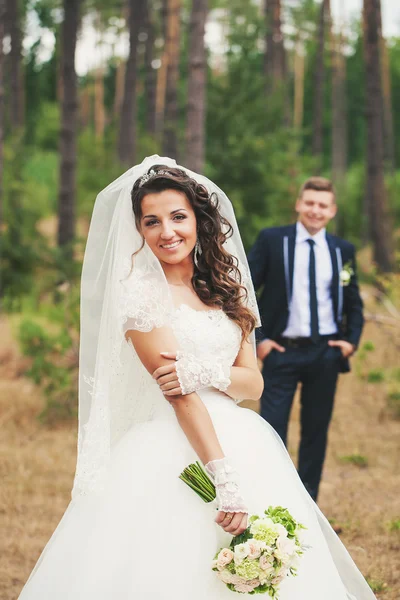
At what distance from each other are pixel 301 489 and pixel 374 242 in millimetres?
12590

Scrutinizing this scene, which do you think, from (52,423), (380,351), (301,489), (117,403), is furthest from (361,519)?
(380,351)

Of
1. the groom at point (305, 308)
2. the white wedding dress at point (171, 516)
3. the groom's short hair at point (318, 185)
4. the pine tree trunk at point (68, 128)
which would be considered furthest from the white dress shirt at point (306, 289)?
the pine tree trunk at point (68, 128)

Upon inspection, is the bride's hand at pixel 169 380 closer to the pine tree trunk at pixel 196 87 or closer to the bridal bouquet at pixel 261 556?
the bridal bouquet at pixel 261 556

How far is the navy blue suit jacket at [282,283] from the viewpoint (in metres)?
5.17

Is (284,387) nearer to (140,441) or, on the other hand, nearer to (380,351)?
(140,441)

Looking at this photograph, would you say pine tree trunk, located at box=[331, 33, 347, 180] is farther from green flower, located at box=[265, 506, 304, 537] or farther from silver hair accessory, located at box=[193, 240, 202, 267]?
green flower, located at box=[265, 506, 304, 537]

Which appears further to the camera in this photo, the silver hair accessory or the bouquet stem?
the silver hair accessory

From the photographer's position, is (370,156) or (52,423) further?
(370,156)

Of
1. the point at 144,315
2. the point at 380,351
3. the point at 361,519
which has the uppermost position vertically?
the point at 144,315

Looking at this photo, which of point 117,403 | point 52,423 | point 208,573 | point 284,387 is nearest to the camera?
point 208,573

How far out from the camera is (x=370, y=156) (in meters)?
15.6

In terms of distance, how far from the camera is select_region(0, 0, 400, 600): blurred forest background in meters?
6.79

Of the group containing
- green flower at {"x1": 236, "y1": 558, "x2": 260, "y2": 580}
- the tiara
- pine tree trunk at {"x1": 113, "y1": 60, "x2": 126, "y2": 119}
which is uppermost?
pine tree trunk at {"x1": 113, "y1": 60, "x2": 126, "y2": 119}

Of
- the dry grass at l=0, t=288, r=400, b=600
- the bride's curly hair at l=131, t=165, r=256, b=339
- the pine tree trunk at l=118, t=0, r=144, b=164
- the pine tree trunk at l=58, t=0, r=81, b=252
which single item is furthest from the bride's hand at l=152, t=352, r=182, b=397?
the pine tree trunk at l=118, t=0, r=144, b=164
